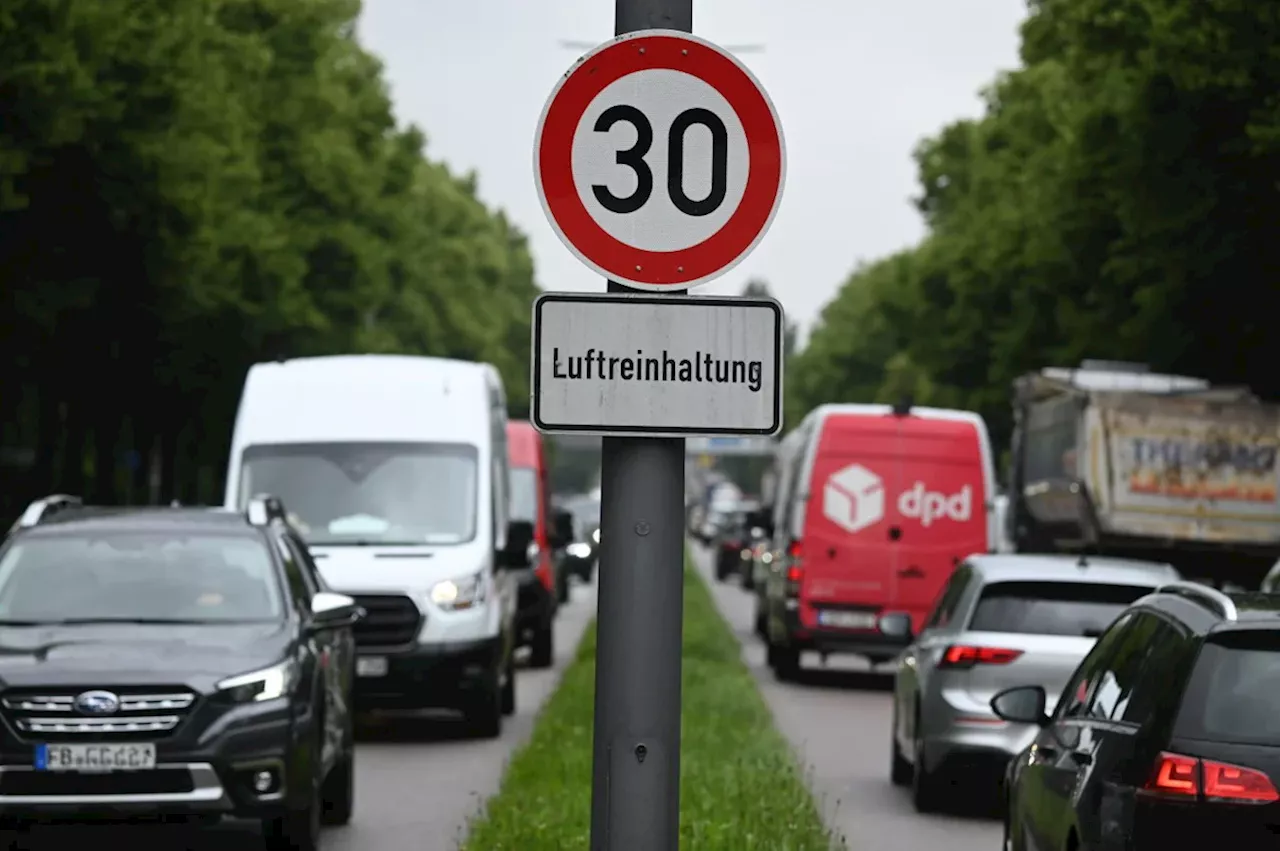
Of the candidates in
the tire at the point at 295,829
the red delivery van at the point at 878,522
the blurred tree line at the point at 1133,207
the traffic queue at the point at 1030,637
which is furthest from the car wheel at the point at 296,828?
the blurred tree line at the point at 1133,207

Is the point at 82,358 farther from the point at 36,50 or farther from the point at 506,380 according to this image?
the point at 506,380

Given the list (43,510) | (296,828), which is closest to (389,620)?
(43,510)

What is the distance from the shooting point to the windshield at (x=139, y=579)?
43.2ft

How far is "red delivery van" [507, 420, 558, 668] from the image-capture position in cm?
2922

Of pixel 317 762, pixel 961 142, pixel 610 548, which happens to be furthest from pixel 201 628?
pixel 961 142

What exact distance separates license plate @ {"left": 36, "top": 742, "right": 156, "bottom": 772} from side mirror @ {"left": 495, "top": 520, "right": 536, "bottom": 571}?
9428 millimetres

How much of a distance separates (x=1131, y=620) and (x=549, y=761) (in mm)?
7672

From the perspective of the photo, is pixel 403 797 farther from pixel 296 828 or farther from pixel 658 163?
pixel 658 163

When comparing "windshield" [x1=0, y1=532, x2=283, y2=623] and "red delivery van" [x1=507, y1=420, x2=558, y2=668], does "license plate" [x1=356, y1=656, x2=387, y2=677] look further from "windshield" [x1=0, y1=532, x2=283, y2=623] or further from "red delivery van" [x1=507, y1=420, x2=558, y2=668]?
"red delivery van" [x1=507, y1=420, x2=558, y2=668]

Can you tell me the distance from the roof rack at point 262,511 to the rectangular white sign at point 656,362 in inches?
328

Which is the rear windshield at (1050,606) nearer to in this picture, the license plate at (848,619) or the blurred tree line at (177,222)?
the license plate at (848,619)

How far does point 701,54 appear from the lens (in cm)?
575

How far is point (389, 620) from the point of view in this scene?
2056 cm

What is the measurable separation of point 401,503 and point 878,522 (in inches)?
353
